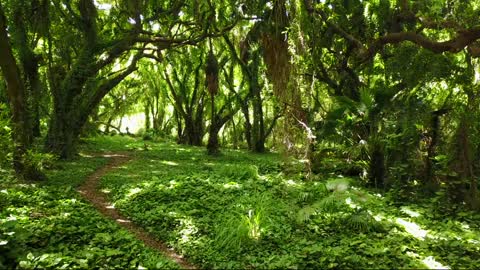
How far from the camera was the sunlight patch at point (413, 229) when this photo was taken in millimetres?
6548

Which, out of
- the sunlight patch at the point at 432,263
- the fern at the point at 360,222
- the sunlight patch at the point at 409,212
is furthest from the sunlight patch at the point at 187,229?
the sunlight patch at the point at 409,212

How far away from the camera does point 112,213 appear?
8.24 m

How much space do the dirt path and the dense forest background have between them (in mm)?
1197

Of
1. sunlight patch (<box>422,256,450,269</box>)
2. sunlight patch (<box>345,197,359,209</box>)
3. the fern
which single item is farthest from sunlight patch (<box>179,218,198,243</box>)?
sunlight patch (<box>422,256,450,269</box>)

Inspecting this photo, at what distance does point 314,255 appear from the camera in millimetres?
5785

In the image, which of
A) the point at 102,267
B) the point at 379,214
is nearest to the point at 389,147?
the point at 379,214

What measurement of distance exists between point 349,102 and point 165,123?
2730 cm

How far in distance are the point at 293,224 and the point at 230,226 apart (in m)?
1.16

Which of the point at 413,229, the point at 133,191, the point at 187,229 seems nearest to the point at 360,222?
the point at 413,229

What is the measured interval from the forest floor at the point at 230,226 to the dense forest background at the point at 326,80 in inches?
34.2

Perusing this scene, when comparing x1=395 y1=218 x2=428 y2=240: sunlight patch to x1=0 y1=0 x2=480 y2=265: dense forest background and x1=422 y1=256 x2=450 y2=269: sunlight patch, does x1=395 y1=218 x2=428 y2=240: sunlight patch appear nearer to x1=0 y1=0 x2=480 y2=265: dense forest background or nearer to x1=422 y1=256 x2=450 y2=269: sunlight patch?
Result: x1=422 y1=256 x2=450 y2=269: sunlight patch

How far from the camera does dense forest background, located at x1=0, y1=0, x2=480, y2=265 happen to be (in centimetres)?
877

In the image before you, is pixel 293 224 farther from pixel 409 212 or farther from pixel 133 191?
pixel 133 191

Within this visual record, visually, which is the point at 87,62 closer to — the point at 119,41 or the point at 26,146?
the point at 119,41
